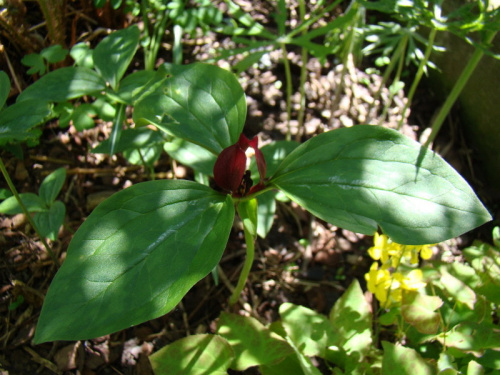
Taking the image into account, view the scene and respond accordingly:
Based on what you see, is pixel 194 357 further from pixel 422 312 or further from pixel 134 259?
pixel 422 312

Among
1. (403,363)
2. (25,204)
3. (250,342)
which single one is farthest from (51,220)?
(403,363)

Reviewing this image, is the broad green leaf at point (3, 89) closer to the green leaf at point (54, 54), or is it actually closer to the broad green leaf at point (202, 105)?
the broad green leaf at point (202, 105)

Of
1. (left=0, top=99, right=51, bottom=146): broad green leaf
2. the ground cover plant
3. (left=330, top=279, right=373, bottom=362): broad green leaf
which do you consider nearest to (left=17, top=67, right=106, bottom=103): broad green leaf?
the ground cover plant

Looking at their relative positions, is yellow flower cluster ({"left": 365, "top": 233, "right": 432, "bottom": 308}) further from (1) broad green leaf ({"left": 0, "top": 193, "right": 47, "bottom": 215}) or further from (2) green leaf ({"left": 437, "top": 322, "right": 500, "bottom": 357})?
(1) broad green leaf ({"left": 0, "top": 193, "right": 47, "bottom": 215})

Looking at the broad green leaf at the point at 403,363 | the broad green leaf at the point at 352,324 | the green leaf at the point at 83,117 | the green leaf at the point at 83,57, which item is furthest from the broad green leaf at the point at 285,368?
the green leaf at the point at 83,57

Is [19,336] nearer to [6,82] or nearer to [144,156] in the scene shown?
[144,156]
